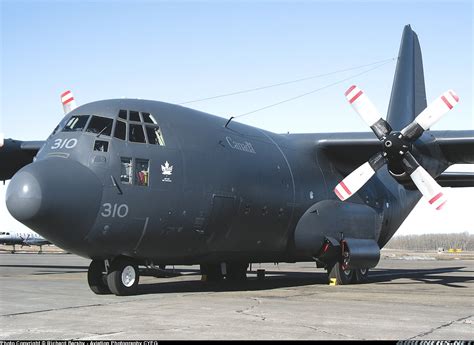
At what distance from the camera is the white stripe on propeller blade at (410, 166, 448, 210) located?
1703cm

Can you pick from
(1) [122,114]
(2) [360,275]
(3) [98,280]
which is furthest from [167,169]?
(2) [360,275]

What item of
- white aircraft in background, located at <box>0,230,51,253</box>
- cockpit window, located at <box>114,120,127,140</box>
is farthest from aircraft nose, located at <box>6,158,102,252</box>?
white aircraft in background, located at <box>0,230,51,253</box>

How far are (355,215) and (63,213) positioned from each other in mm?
10749

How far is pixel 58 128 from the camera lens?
14188 millimetres

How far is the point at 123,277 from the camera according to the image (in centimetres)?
1344

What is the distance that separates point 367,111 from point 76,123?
8724mm

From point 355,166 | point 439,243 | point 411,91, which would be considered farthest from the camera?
point 439,243

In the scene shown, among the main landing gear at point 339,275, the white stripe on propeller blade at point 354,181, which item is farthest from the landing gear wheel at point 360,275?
the white stripe on propeller blade at point 354,181

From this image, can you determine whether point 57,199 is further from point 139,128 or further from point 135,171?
A: point 139,128

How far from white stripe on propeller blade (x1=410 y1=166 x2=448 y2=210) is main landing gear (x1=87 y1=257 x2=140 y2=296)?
8502 millimetres

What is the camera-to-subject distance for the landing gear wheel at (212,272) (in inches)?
711

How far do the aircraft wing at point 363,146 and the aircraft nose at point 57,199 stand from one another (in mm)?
9682

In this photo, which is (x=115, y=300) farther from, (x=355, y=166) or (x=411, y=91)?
(x=411, y=91)

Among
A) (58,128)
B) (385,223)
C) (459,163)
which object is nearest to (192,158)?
(58,128)
